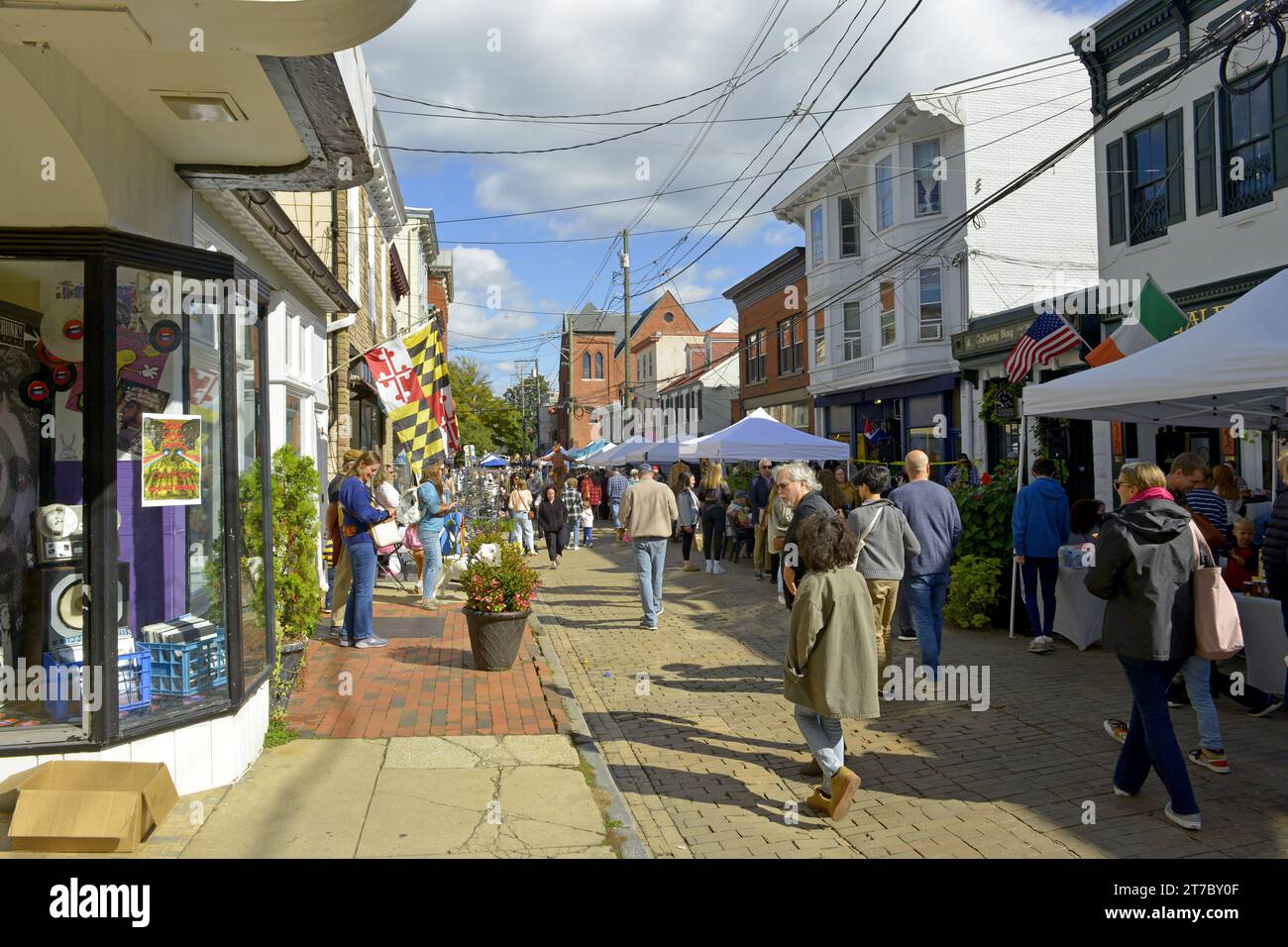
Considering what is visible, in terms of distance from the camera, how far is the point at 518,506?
17938 mm

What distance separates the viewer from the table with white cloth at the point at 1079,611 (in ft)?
27.9

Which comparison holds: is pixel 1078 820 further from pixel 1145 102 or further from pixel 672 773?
pixel 1145 102

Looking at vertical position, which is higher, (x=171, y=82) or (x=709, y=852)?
(x=171, y=82)

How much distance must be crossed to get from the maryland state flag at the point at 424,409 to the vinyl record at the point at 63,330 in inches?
278

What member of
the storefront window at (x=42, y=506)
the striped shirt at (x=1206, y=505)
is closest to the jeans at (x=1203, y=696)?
the striped shirt at (x=1206, y=505)

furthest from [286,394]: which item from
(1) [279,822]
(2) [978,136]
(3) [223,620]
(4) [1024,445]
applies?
(2) [978,136]

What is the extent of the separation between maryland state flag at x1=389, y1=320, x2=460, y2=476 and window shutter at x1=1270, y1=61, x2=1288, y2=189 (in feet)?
37.4

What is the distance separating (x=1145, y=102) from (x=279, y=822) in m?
15.7

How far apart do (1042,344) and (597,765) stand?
35.8 ft

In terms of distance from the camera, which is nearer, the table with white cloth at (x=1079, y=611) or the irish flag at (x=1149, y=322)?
the table with white cloth at (x=1079, y=611)

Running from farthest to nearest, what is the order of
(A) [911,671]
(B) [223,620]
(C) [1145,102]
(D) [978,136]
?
(D) [978,136] → (C) [1145,102] → (A) [911,671] → (B) [223,620]

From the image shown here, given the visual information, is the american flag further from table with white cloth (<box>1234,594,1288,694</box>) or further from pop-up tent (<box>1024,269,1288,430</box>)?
table with white cloth (<box>1234,594,1288,694</box>)

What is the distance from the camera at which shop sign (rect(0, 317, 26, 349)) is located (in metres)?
5.60

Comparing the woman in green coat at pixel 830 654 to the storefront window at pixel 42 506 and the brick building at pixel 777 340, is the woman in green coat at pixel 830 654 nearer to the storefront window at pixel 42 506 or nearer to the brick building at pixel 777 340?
the storefront window at pixel 42 506
